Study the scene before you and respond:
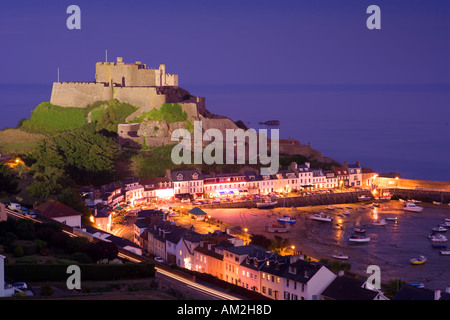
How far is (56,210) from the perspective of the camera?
2245 centimetres

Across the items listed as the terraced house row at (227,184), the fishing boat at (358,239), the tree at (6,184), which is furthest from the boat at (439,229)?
the tree at (6,184)

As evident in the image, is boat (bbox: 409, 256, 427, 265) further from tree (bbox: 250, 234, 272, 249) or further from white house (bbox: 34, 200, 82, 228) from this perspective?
white house (bbox: 34, 200, 82, 228)

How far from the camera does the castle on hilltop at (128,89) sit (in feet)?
129

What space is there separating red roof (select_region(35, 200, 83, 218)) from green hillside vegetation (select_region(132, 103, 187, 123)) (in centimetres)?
1619

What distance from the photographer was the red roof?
2223cm

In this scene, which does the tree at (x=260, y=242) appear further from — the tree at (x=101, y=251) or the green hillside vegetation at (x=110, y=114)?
the green hillside vegetation at (x=110, y=114)

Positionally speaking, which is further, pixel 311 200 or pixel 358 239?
pixel 311 200

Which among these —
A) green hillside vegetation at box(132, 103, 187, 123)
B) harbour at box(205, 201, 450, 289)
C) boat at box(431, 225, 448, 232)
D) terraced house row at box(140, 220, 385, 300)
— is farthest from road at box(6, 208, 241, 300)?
green hillside vegetation at box(132, 103, 187, 123)

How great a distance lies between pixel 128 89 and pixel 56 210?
18.5 meters

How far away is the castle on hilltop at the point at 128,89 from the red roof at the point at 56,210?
55.1 feet

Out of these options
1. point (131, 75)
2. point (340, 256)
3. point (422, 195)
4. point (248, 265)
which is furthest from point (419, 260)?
point (131, 75)

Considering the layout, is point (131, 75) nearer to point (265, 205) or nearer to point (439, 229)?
point (265, 205)

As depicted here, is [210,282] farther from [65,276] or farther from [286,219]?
[286,219]

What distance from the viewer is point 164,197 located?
34156 millimetres
